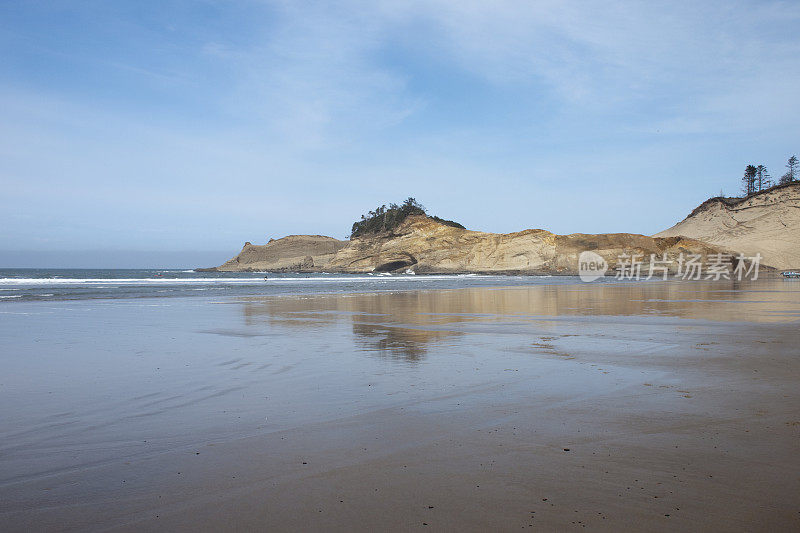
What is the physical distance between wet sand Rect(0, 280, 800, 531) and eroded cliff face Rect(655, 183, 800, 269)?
8831 cm

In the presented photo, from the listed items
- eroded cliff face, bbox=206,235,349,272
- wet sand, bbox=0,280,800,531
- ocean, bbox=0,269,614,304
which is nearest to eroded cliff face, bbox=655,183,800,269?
ocean, bbox=0,269,614,304

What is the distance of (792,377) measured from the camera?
6.54 metres

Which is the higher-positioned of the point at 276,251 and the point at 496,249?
the point at 276,251

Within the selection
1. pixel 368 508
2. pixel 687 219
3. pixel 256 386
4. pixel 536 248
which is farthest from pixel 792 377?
pixel 687 219

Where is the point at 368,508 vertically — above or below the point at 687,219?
below

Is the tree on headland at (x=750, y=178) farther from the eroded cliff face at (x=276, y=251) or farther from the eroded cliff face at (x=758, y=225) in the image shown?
the eroded cliff face at (x=276, y=251)

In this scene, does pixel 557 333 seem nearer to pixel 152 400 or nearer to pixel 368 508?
pixel 152 400

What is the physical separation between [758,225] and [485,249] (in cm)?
4565

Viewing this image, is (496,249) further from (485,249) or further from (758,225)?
(758,225)

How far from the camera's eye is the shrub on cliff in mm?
113375

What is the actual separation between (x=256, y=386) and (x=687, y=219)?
391 ft

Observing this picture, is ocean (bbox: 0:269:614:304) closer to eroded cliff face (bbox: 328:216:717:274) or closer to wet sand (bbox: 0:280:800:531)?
wet sand (bbox: 0:280:800:531)

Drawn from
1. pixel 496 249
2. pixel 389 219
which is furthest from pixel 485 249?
pixel 389 219

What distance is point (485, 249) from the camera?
89562mm
